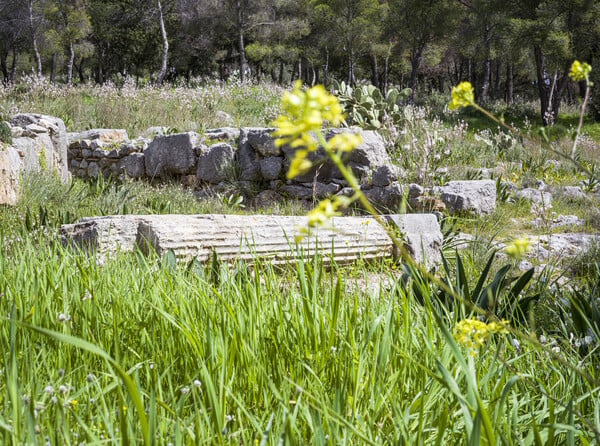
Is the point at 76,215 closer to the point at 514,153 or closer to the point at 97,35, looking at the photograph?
the point at 514,153

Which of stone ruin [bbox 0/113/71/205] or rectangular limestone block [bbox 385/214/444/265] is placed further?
stone ruin [bbox 0/113/71/205]

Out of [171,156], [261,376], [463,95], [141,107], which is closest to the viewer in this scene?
[463,95]

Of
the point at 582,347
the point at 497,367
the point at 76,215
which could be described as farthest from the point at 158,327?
the point at 76,215

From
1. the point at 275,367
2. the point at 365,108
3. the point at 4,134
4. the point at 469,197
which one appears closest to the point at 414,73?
the point at 365,108

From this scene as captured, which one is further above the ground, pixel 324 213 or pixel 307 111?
pixel 307 111

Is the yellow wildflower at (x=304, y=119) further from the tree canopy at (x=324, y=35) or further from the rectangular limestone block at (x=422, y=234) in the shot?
the tree canopy at (x=324, y=35)

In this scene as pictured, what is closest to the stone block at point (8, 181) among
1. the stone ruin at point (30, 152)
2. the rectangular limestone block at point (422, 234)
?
the stone ruin at point (30, 152)

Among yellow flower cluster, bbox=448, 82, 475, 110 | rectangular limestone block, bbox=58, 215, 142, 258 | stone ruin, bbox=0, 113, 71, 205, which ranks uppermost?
yellow flower cluster, bbox=448, 82, 475, 110

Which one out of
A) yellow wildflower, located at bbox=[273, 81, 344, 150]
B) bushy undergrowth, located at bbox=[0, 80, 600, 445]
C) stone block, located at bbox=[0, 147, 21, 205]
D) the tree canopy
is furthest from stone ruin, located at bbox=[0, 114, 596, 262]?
the tree canopy

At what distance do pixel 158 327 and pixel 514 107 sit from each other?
22523 mm

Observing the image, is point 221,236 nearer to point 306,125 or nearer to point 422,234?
point 422,234

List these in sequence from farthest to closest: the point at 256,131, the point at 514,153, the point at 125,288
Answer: the point at 514,153 < the point at 256,131 < the point at 125,288

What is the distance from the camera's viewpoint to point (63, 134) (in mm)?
8414

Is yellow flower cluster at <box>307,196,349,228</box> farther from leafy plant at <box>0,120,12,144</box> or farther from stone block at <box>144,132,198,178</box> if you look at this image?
stone block at <box>144,132,198,178</box>
